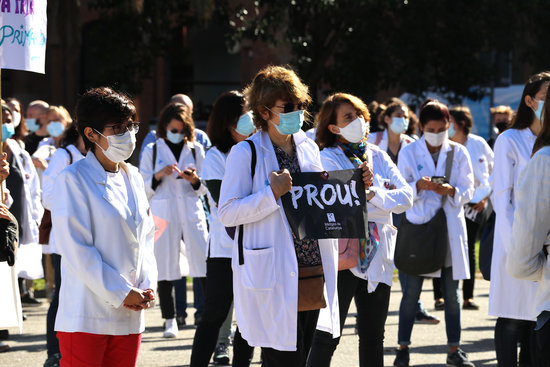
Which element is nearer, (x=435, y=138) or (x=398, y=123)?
(x=435, y=138)

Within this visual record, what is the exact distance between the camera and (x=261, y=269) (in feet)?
15.5

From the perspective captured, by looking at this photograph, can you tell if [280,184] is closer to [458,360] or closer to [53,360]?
[53,360]

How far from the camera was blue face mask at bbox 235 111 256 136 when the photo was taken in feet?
22.6

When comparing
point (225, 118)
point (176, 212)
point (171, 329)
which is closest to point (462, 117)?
point (176, 212)

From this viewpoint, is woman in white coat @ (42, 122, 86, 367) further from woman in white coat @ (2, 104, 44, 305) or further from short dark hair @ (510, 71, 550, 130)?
short dark hair @ (510, 71, 550, 130)

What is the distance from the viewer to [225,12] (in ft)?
65.8

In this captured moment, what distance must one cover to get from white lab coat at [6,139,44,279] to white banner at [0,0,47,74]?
11.5 ft

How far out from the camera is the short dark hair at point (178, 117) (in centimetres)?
916

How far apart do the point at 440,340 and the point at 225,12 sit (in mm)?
12480

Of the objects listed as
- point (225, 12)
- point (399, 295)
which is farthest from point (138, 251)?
point (225, 12)

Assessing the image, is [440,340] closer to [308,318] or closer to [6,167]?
[308,318]

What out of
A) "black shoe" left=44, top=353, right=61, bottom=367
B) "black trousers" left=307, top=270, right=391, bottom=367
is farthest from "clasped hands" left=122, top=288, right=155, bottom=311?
"black shoe" left=44, top=353, right=61, bottom=367

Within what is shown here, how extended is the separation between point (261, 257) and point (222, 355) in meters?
3.33

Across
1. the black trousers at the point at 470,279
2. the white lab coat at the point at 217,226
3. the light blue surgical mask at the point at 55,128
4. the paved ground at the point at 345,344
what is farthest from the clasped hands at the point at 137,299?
the light blue surgical mask at the point at 55,128
